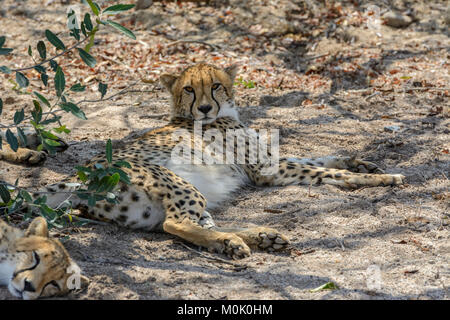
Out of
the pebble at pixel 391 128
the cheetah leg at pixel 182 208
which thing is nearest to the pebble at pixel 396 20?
the pebble at pixel 391 128

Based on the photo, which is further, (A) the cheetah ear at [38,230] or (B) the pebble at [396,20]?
(B) the pebble at [396,20]

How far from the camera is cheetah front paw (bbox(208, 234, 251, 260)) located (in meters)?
3.62

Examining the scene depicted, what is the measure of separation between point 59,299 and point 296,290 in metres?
1.18

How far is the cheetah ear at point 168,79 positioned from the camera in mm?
5520

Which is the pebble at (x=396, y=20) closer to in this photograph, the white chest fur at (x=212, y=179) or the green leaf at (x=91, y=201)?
the white chest fur at (x=212, y=179)

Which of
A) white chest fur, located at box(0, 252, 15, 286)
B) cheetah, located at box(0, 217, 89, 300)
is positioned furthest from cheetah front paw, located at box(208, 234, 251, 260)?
white chest fur, located at box(0, 252, 15, 286)

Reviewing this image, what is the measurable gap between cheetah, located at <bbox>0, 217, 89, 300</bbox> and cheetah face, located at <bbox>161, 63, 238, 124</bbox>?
Result: 254 centimetres

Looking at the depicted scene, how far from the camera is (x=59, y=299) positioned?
2.79 m

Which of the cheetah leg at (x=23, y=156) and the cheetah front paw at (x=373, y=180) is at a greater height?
the cheetah leg at (x=23, y=156)

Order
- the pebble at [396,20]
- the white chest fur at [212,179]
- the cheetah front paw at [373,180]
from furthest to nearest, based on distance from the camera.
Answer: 1. the pebble at [396,20]
2. the cheetah front paw at [373,180]
3. the white chest fur at [212,179]

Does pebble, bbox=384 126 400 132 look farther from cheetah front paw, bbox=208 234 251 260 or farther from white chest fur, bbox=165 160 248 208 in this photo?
cheetah front paw, bbox=208 234 251 260

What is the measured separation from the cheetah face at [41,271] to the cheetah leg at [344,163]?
2908 millimetres
